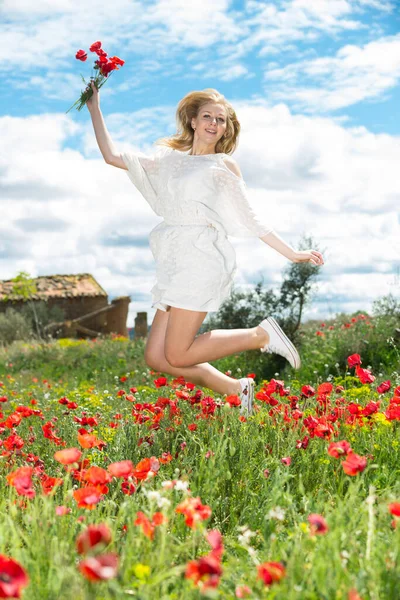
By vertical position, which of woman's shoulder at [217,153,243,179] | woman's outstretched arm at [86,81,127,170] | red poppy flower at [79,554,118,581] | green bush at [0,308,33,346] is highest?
woman's outstretched arm at [86,81,127,170]

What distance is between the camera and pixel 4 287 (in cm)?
2638

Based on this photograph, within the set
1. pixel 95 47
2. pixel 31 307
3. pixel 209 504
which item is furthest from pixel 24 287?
pixel 209 504

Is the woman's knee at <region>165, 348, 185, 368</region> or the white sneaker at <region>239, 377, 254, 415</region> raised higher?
the woman's knee at <region>165, 348, 185, 368</region>

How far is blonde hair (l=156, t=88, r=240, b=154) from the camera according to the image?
5156 mm

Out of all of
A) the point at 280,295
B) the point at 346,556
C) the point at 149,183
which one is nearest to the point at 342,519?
the point at 346,556

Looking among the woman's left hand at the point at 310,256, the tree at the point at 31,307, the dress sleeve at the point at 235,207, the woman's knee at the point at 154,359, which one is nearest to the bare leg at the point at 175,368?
the woman's knee at the point at 154,359

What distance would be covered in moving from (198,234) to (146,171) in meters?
0.81

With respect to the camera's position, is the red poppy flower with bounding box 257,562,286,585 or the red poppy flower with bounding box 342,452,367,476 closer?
the red poppy flower with bounding box 257,562,286,585

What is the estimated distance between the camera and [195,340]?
4926mm

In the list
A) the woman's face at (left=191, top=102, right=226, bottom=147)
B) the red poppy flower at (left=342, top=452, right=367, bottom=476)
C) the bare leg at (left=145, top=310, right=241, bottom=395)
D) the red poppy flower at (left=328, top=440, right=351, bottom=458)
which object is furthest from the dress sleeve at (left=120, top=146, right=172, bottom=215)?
the red poppy flower at (left=342, top=452, right=367, bottom=476)

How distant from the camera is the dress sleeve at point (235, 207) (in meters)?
4.80

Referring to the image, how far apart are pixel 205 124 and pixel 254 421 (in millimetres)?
2293

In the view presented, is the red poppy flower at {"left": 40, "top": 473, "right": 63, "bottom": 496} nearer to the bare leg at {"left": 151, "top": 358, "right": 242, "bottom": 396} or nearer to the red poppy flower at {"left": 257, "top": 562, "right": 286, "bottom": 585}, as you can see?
the red poppy flower at {"left": 257, "top": 562, "right": 286, "bottom": 585}

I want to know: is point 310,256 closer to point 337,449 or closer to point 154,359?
point 154,359
